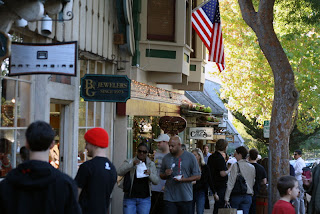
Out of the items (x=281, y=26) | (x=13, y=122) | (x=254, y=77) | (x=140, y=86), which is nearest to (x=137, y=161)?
(x=13, y=122)

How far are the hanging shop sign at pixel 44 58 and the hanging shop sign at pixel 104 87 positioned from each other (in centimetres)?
302

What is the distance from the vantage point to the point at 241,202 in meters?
11.3

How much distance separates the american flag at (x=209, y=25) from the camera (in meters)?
17.6

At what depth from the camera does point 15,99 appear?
8977 mm

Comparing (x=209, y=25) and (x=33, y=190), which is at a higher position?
(x=209, y=25)

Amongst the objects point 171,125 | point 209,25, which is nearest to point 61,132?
point 171,125

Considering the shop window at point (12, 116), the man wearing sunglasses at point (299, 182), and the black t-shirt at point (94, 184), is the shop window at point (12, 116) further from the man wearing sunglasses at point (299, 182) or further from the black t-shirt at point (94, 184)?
the man wearing sunglasses at point (299, 182)

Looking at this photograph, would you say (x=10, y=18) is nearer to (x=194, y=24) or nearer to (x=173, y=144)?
(x=173, y=144)

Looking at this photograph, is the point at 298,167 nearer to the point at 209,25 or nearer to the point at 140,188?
the point at 209,25

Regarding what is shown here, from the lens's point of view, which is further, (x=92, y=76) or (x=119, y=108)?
(x=119, y=108)

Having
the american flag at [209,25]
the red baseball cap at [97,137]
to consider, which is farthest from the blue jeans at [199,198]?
the red baseball cap at [97,137]

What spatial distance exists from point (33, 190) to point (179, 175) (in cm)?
605

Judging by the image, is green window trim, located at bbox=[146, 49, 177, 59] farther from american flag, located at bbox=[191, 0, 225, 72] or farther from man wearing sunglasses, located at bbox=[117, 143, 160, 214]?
man wearing sunglasses, located at bbox=[117, 143, 160, 214]

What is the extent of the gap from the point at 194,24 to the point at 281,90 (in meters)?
4.89
